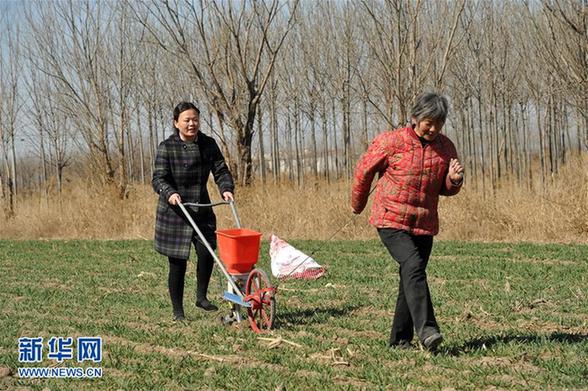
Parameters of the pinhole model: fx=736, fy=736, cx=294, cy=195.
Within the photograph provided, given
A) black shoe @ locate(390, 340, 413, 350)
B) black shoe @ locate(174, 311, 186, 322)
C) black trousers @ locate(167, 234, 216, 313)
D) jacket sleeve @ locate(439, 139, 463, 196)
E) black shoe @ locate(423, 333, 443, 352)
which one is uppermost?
jacket sleeve @ locate(439, 139, 463, 196)

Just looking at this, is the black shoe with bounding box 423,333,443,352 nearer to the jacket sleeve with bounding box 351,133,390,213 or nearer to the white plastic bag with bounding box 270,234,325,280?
the jacket sleeve with bounding box 351,133,390,213

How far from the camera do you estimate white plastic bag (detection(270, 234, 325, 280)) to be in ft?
29.7

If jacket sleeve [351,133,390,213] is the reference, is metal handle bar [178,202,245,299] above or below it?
below

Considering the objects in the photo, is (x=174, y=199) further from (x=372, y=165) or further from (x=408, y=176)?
(x=408, y=176)

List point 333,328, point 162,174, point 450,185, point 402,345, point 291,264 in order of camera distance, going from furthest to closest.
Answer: point 291,264, point 162,174, point 333,328, point 402,345, point 450,185

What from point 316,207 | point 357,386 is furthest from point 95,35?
point 357,386

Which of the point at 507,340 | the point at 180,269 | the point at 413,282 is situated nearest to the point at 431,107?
the point at 413,282

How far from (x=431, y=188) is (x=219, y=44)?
1326 centimetres

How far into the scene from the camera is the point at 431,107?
456 cm

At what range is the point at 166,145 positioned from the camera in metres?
6.27

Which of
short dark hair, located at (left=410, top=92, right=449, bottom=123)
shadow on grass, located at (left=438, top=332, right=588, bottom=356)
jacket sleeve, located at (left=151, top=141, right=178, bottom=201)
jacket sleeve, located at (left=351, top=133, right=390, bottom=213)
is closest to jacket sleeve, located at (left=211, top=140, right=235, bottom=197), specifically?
jacket sleeve, located at (left=151, top=141, right=178, bottom=201)

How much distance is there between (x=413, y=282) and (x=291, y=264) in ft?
16.0

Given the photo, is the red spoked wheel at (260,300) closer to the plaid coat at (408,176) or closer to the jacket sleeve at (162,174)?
the jacket sleeve at (162,174)

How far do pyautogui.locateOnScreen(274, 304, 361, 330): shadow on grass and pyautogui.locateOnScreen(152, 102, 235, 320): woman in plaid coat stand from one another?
81 cm
